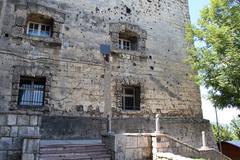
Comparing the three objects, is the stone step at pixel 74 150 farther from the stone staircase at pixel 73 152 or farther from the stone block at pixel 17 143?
the stone block at pixel 17 143

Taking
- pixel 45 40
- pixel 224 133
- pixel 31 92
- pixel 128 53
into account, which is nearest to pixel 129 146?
pixel 31 92

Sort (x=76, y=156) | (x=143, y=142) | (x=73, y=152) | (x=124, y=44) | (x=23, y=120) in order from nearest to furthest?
(x=23, y=120) < (x=76, y=156) < (x=73, y=152) < (x=143, y=142) < (x=124, y=44)

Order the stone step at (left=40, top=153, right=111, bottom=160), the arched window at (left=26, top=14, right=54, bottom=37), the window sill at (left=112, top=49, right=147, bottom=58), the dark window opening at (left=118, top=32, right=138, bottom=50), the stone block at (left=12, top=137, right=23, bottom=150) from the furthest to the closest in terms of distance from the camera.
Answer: the dark window opening at (left=118, top=32, right=138, bottom=50), the window sill at (left=112, top=49, right=147, bottom=58), the arched window at (left=26, top=14, right=54, bottom=37), the stone step at (left=40, top=153, right=111, bottom=160), the stone block at (left=12, top=137, right=23, bottom=150)

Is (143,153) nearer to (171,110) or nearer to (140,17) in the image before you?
(171,110)

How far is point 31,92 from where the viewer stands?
7414mm

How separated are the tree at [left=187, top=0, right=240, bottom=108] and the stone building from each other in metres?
1.64

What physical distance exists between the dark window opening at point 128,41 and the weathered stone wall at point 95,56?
22.1 inches

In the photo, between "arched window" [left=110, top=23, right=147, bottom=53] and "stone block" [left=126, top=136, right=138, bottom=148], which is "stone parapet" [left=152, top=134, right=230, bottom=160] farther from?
"arched window" [left=110, top=23, right=147, bottom=53]

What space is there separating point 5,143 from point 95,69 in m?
4.64

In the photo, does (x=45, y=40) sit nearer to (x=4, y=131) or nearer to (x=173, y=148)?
(x=4, y=131)

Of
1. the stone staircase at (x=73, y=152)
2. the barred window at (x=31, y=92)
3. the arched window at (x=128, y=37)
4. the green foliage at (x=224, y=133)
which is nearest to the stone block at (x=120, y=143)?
the stone staircase at (x=73, y=152)

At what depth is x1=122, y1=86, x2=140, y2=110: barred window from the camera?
8.79 m

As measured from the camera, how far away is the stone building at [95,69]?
7301 mm

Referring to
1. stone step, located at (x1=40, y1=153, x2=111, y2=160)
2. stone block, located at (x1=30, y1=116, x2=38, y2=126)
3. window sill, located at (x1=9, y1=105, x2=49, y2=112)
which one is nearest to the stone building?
window sill, located at (x1=9, y1=105, x2=49, y2=112)
